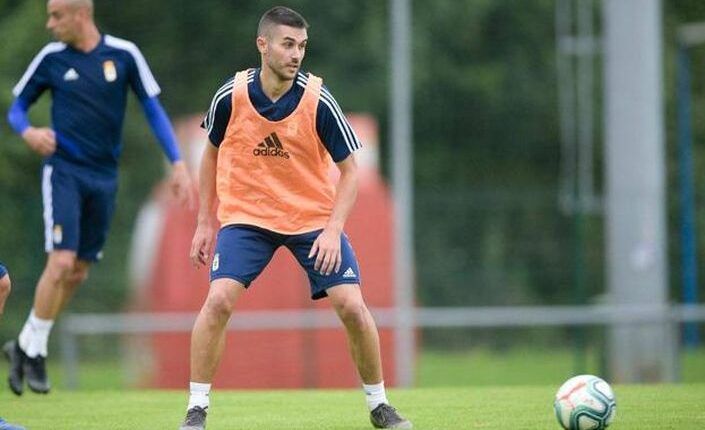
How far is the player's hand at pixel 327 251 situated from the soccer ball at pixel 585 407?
4.21 ft

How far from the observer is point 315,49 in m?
22.4

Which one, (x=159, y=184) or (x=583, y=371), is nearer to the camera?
(x=583, y=371)

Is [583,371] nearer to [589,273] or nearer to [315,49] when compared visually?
[589,273]

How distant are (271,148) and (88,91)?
9.46ft

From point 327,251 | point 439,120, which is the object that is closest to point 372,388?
point 327,251

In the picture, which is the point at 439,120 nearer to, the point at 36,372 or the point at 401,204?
the point at 401,204

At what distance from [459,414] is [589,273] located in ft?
25.6

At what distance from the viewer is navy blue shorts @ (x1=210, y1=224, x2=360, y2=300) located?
820 cm

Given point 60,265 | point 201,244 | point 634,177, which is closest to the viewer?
A: point 201,244

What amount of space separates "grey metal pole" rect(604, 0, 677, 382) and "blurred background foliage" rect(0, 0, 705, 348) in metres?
0.92

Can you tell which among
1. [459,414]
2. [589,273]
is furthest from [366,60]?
[459,414]

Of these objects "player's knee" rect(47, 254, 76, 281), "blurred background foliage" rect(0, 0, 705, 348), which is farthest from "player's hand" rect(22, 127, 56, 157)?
"blurred background foliage" rect(0, 0, 705, 348)

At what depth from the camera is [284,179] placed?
27.6 feet

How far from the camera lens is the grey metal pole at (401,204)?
15.2 metres
